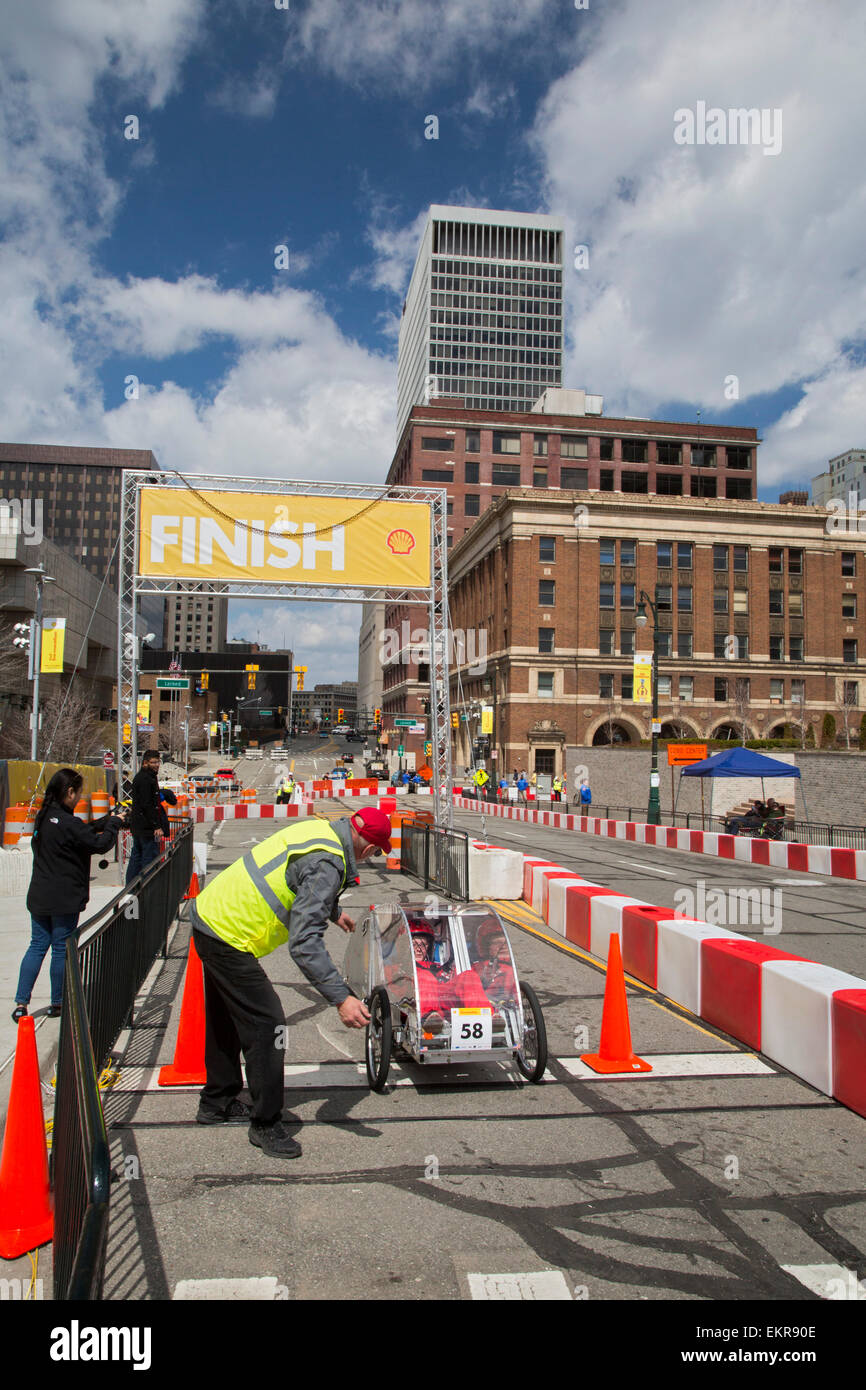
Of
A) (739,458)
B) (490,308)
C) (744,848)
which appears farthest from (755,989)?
(490,308)

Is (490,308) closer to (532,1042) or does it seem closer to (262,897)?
(532,1042)

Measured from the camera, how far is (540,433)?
93.7 m

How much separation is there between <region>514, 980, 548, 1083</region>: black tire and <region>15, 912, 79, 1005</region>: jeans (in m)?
3.40

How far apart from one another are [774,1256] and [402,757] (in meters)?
71.4

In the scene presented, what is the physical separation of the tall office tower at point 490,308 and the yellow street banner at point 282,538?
4550 inches

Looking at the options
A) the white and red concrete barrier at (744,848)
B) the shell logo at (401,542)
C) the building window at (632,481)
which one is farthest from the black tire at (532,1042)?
the building window at (632,481)

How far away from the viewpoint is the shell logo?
21.4 metres

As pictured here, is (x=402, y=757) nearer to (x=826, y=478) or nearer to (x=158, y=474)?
(x=158, y=474)

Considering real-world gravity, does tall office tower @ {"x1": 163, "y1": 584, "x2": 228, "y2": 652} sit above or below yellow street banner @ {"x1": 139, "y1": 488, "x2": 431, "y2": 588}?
above

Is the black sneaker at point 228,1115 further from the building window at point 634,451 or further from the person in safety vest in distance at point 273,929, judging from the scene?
the building window at point 634,451

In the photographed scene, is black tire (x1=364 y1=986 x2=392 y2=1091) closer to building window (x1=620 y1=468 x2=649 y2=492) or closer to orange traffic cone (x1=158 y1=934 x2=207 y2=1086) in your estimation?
orange traffic cone (x1=158 y1=934 x2=207 y2=1086)

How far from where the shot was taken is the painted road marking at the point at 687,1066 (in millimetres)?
6461

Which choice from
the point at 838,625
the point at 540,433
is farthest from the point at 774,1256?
the point at 540,433

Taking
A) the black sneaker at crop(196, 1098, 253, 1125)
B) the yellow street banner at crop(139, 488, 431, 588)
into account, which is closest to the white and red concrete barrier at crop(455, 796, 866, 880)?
the yellow street banner at crop(139, 488, 431, 588)
